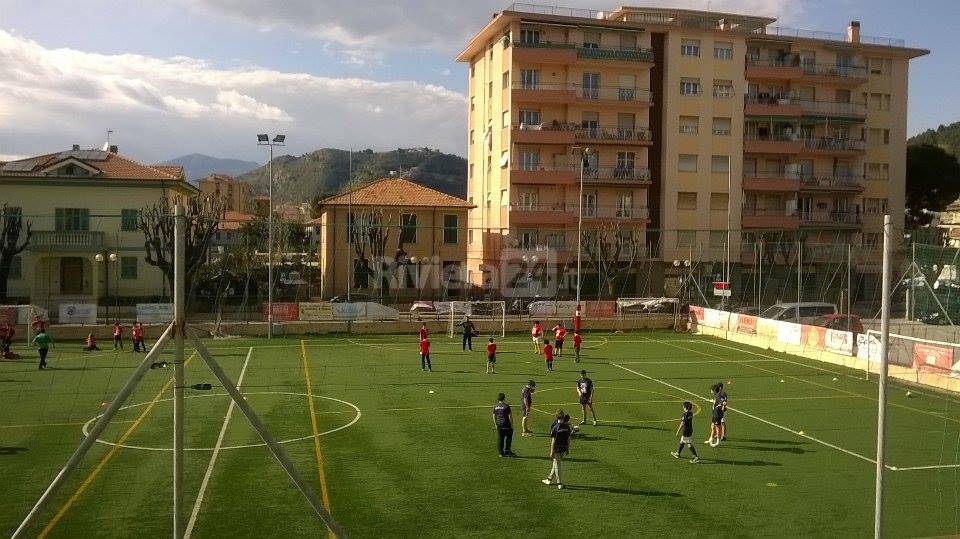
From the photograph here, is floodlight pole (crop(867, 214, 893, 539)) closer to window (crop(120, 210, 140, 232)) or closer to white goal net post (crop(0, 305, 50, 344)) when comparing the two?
white goal net post (crop(0, 305, 50, 344))

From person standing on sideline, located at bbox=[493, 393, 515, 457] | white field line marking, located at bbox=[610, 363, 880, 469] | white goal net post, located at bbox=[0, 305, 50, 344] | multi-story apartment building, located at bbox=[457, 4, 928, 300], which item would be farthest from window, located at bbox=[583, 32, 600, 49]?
person standing on sideline, located at bbox=[493, 393, 515, 457]

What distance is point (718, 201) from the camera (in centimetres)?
6284

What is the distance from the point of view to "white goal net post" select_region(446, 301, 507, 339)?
4372cm

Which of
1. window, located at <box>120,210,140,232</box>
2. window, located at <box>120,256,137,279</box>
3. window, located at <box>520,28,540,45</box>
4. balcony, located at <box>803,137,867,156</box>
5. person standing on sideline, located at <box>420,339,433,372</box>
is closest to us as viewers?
person standing on sideline, located at <box>420,339,433,372</box>

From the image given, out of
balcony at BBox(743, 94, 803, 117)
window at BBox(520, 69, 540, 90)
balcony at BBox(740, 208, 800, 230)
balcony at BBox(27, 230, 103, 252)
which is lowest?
balcony at BBox(27, 230, 103, 252)

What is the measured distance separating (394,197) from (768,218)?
2817cm

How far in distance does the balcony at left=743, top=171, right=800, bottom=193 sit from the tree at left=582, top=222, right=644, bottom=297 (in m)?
10.2

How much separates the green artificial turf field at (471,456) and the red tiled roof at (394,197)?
24.7m

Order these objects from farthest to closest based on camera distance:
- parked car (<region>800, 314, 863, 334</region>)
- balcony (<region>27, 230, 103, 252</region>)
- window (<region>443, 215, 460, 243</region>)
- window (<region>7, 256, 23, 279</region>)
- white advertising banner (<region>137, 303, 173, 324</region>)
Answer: window (<region>443, 215, 460, 243</region>) → balcony (<region>27, 230, 103, 252</region>) → window (<region>7, 256, 23, 279</region>) → white advertising banner (<region>137, 303, 173, 324</region>) → parked car (<region>800, 314, 863, 334</region>)

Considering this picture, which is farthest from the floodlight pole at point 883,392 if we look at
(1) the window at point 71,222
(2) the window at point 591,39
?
(2) the window at point 591,39

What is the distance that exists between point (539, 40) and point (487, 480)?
46549mm

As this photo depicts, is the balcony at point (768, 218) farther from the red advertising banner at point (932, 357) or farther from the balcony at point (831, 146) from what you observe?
the red advertising banner at point (932, 357)

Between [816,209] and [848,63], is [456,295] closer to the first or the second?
[816,209]

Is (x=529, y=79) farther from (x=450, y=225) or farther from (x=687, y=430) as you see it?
(x=687, y=430)
